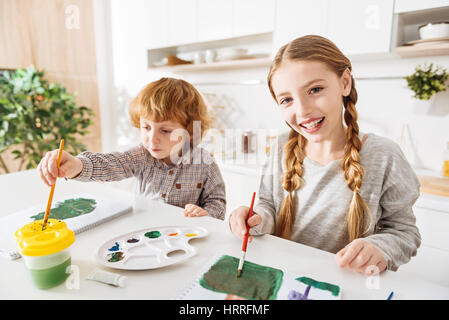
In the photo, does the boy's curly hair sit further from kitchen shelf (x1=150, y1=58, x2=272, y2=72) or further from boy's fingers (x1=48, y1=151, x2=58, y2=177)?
kitchen shelf (x1=150, y1=58, x2=272, y2=72)

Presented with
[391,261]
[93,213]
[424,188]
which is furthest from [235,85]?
[391,261]

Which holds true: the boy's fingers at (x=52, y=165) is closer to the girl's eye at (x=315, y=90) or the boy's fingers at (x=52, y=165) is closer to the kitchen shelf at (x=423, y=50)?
the girl's eye at (x=315, y=90)

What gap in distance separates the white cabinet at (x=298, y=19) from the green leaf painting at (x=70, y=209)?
1657 millimetres

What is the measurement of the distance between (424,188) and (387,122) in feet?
2.06

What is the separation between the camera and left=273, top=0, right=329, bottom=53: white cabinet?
74.4 inches

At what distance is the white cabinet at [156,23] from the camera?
9.00ft

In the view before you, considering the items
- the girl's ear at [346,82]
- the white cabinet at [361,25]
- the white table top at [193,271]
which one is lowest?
the white table top at [193,271]

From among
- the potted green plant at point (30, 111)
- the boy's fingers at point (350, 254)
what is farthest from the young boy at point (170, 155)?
the potted green plant at point (30, 111)

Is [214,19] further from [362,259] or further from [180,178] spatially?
[362,259]

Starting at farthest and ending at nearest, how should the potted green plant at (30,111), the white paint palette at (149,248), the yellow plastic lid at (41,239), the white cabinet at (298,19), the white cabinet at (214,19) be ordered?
1. the white cabinet at (214,19)
2. the potted green plant at (30,111)
3. the white cabinet at (298,19)
4. the white paint palette at (149,248)
5. the yellow plastic lid at (41,239)

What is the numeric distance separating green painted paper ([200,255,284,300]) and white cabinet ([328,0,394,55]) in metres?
1.65

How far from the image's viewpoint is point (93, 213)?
87 centimetres

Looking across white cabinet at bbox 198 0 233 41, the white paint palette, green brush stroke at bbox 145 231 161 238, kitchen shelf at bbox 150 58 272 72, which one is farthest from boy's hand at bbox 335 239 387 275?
white cabinet at bbox 198 0 233 41
